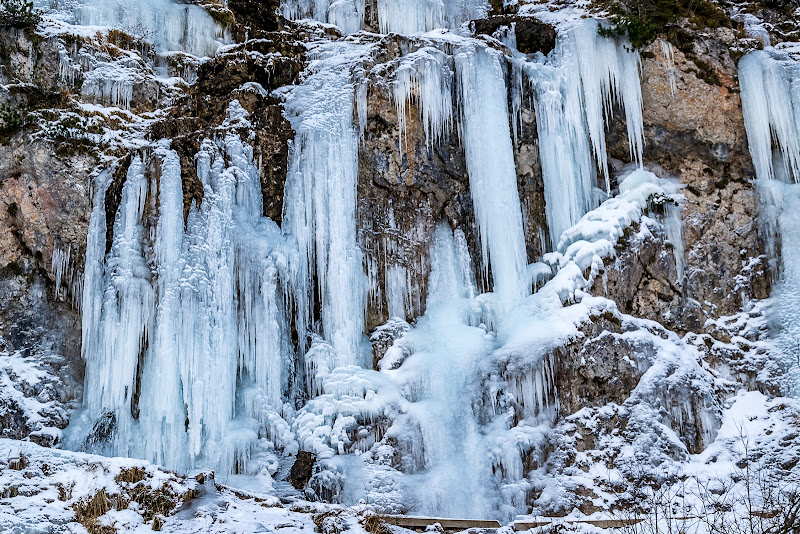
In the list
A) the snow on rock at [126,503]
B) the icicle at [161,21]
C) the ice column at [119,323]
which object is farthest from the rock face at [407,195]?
the snow on rock at [126,503]

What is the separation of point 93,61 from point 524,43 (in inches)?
345

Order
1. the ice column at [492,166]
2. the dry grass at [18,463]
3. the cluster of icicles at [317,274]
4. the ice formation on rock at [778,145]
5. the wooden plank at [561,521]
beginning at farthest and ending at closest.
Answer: the ice formation on rock at [778,145]
the ice column at [492,166]
the cluster of icicles at [317,274]
the wooden plank at [561,521]
the dry grass at [18,463]

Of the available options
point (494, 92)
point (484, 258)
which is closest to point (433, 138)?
point (494, 92)

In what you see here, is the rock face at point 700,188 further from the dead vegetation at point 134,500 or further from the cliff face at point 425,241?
the dead vegetation at point 134,500

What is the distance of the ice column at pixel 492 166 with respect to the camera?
14266 millimetres

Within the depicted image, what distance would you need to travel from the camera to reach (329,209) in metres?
14.1

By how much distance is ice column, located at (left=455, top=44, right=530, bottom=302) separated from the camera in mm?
14266

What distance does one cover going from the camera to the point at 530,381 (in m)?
12.7

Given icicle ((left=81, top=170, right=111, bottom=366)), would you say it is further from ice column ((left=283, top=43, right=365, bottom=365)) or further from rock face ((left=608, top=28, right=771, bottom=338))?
rock face ((left=608, top=28, right=771, bottom=338))

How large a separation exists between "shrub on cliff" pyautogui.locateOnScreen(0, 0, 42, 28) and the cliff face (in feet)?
0.45

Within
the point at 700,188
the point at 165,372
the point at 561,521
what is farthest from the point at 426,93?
the point at 561,521

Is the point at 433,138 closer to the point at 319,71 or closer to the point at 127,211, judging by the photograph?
the point at 319,71

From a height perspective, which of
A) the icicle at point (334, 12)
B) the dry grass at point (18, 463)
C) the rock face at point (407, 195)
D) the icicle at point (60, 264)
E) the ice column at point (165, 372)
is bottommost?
the dry grass at point (18, 463)

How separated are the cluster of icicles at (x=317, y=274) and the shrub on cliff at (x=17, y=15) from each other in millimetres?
3917
